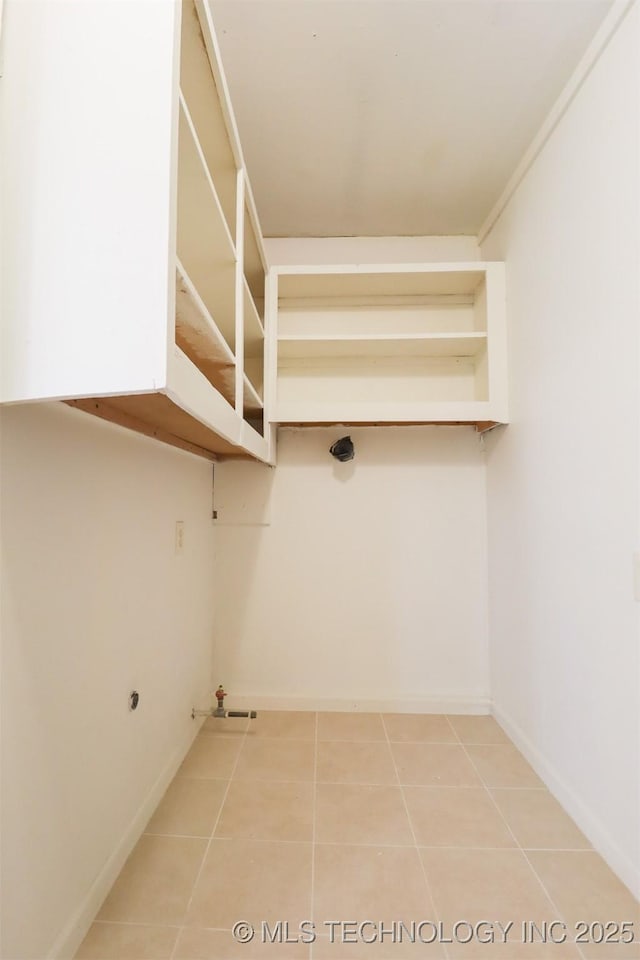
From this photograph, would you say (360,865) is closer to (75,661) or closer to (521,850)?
(521,850)

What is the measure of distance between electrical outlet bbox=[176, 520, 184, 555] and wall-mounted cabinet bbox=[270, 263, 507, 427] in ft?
2.07

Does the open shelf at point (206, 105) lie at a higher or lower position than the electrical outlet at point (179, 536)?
higher

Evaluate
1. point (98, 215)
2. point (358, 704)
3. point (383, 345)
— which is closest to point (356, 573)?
point (358, 704)

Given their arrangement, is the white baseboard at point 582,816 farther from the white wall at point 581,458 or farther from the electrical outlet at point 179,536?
the electrical outlet at point 179,536

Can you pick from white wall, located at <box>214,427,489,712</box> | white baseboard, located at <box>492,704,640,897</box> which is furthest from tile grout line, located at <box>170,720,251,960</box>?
white baseboard, located at <box>492,704,640,897</box>

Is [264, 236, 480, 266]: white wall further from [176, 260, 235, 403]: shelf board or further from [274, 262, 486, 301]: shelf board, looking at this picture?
[176, 260, 235, 403]: shelf board

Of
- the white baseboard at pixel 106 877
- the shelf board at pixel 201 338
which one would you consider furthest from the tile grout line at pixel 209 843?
the shelf board at pixel 201 338

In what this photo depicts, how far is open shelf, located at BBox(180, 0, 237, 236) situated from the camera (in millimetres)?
956

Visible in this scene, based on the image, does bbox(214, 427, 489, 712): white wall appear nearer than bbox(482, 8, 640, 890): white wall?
No

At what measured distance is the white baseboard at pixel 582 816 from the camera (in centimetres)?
120

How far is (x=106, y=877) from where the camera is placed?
3.86 feet

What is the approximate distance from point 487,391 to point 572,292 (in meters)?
0.61

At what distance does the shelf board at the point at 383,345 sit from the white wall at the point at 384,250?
0.52 metres

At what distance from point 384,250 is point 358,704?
7.81 ft
